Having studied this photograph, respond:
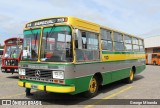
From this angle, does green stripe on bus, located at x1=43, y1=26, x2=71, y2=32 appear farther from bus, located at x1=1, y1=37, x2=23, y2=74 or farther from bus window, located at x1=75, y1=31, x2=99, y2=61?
bus, located at x1=1, y1=37, x2=23, y2=74

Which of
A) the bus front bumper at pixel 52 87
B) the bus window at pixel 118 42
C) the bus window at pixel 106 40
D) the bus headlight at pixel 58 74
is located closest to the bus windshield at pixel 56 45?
the bus headlight at pixel 58 74

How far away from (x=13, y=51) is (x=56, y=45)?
343 inches

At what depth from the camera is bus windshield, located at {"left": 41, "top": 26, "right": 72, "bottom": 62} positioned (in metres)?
8.10

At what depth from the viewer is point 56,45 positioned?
27.4ft

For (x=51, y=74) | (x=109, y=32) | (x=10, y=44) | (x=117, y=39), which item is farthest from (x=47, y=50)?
(x=10, y=44)

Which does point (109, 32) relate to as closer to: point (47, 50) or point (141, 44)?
point (47, 50)

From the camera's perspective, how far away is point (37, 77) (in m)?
8.61

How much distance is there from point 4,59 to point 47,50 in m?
8.84

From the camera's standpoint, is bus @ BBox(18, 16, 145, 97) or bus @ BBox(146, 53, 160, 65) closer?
bus @ BBox(18, 16, 145, 97)

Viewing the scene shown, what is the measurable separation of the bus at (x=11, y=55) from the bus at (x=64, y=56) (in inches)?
262

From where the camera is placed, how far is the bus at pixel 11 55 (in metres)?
15.8

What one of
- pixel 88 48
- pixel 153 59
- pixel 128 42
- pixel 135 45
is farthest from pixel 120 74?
pixel 153 59

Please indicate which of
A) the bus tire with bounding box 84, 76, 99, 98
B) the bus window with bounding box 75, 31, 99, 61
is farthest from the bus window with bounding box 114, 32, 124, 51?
the bus tire with bounding box 84, 76, 99, 98

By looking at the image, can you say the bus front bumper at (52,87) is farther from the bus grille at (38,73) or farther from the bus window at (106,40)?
the bus window at (106,40)
